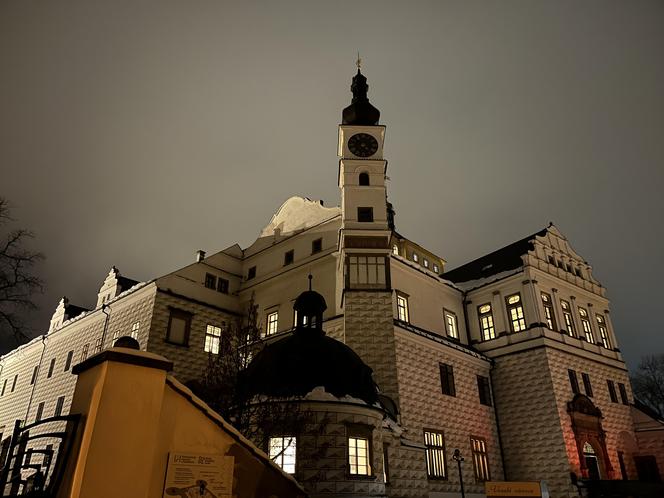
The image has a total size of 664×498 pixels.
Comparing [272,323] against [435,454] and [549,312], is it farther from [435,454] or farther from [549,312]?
[549,312]

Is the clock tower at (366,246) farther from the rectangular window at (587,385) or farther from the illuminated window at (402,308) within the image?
the rectangular window at (587,385)

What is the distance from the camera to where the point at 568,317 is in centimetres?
3038

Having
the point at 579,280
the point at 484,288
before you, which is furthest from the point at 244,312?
the point at 579,280

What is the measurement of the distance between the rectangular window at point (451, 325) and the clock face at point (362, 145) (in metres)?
10.5

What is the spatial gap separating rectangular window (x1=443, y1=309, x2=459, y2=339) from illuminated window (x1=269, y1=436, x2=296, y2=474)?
16.3 m

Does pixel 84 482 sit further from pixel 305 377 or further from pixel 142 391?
pixel 305 377

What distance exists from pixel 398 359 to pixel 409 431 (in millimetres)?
3192

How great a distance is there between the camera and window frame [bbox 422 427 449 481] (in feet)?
72.2

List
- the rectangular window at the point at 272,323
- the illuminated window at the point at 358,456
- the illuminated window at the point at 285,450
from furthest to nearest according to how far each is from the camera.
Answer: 1. the rectangular window at the point at 272,323
2. the illuminated window at the point at 358,456
3. the illuminated window at the point at 285,450

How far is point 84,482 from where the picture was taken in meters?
4.95

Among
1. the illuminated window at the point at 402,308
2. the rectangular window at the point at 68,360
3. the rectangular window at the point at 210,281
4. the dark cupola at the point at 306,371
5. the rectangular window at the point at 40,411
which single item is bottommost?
the dark cupola at the point at 306,371

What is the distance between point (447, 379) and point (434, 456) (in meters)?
4.23

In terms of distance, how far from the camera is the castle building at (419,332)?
927 inches

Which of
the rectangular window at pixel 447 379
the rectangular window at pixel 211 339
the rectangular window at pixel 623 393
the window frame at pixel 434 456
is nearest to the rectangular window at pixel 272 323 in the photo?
A: the rectangular window at pixel 211 339
